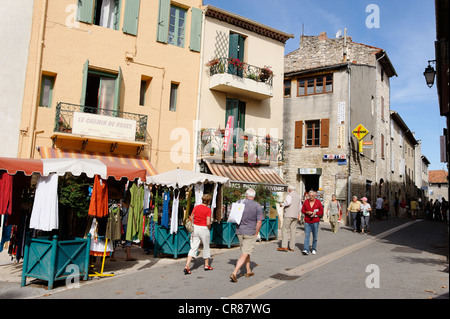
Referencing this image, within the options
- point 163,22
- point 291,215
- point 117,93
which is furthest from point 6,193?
point 163,22

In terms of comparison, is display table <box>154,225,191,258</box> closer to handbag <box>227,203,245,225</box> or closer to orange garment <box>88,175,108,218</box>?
orange garment <box>88,175,108,218</box>

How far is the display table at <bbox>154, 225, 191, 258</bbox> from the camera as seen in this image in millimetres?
9664

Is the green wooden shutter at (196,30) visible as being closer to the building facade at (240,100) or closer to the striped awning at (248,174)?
the building facade at (240,100)

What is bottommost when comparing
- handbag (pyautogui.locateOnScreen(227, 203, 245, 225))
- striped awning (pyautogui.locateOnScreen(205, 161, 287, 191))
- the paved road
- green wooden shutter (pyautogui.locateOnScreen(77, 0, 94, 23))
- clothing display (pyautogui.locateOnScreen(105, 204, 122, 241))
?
the paved road

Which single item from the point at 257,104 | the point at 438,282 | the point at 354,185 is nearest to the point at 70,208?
the point at 438,282

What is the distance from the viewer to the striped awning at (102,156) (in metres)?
12.7

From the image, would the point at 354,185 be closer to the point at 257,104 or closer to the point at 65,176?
the point at 257,104

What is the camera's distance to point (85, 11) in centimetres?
1406

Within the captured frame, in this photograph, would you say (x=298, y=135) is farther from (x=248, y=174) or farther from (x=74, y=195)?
(x=74, y=195)

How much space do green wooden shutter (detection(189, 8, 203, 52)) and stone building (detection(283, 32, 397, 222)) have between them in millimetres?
8924

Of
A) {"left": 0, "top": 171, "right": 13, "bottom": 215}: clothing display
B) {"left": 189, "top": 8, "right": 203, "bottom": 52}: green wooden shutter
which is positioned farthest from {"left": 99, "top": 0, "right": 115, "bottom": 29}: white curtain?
{"left": 0, "top": 171, "right": 13, "bottom": 215}: clothing display

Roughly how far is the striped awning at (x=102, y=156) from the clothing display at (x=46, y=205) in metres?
5.78

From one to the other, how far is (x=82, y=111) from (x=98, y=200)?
7.04m
